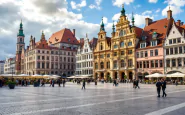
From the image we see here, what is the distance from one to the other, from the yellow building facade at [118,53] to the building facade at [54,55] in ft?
63.5

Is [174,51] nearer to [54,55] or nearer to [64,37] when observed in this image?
[54,55]

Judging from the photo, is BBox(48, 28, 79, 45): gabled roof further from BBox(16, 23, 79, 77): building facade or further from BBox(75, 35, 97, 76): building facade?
BBox(75, 35, 97, 76): building facade

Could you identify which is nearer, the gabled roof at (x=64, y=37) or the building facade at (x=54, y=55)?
the building facade at (x=54, y=55)

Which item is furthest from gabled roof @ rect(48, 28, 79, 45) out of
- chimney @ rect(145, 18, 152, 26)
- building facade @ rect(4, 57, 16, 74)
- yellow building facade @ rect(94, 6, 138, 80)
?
building facade @ rect(4, 57, 16, 74)

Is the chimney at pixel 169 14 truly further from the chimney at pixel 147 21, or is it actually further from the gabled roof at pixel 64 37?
the gabled roof at pixel 64 37

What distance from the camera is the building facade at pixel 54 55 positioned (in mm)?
86688

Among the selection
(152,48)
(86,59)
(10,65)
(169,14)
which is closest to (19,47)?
(10,65)

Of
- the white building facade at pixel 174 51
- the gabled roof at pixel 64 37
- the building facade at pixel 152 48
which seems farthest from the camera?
the gabled roof at pixel 64 37

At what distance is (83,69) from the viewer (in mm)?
80938

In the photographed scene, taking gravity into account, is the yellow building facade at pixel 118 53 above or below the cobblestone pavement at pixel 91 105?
above

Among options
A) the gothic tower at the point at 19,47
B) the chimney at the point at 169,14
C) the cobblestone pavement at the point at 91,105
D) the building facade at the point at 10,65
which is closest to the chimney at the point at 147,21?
the chimney at the point at 169,14

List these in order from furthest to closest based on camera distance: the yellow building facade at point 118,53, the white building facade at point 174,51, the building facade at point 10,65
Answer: the building facade at point 10,65 < the yellow building facade at point 118,53 < the white building facade at point 174,51

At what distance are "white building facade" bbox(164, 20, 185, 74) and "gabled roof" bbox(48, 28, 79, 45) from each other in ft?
163

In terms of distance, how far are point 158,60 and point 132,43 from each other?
10.1 m
